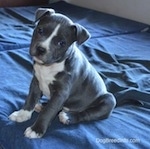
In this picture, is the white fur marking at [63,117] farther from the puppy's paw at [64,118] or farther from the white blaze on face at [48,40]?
the white blaze on face at [48,40]

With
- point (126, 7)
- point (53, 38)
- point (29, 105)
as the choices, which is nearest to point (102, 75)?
point (29, 105)

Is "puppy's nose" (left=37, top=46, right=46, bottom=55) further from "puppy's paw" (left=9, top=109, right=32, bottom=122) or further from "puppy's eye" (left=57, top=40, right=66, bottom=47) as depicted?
"puppy's paw" (left=9, top=109, right=32, bottom=122)

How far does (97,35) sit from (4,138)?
1398 millimetres

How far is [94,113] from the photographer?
4.26 feet

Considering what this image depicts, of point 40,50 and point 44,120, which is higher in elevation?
point 40,50

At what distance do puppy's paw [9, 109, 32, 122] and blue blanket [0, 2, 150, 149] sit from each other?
0.07 ft

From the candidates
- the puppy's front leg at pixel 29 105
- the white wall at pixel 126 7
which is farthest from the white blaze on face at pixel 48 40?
the white wall at pixel 126 7

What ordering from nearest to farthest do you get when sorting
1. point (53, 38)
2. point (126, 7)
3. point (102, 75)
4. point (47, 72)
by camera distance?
point (53, 38)
point (47, 72)
point (102, 75)
point (126, 7)

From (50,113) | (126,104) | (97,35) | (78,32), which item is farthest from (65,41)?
(97,35)

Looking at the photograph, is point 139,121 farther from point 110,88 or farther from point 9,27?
point 9,27

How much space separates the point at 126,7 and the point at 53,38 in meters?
1.99

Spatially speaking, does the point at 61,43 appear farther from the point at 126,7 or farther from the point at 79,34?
the point at 126,7

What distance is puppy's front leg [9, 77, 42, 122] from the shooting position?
1.27 metres

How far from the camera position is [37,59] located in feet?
3.76
